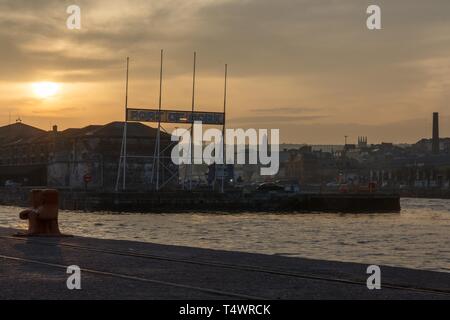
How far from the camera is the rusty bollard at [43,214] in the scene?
87.9 ft

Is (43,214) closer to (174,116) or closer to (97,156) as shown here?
(174,116)

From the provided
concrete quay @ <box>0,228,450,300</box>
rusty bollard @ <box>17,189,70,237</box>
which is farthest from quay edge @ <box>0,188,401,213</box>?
concrete quay @ <box>0,228,450,300</box>

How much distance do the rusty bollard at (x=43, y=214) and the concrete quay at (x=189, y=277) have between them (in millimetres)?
3966

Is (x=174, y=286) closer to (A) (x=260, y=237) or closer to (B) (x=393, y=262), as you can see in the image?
(B) (x=393, y=262)

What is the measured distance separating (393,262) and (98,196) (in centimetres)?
6601

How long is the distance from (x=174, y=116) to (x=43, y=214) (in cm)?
7531

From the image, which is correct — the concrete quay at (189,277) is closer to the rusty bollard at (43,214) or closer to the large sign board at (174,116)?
the rusty bollard at (43,214)

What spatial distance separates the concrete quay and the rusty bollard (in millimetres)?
3966

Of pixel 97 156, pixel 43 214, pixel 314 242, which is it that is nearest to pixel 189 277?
pixel 43 214

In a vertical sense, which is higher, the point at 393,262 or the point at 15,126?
the point at 15,126

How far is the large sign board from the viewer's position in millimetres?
99875

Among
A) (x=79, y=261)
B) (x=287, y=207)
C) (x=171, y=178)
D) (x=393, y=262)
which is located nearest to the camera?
(x=79, y=261)
